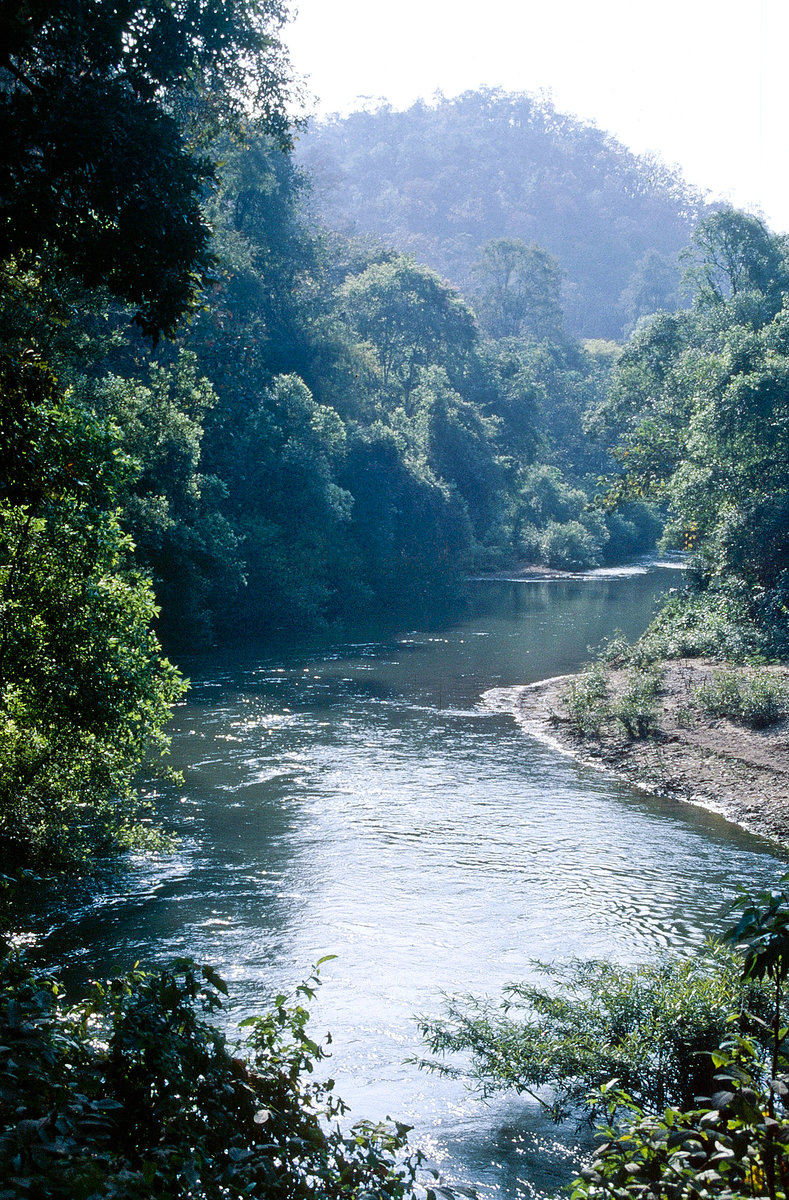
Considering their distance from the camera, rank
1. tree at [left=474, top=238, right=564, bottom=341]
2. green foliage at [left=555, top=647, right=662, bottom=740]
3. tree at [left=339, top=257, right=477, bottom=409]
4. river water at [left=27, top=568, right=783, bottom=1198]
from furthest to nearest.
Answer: tree at [left=474, top=238, right=564, bottom=341]
tree at [left=339, top=257, right=477, bottom=409]
green foliage at [left=555, top=647, right=662, bottom=740]
river water at [left=27, top=568, right=783, bottom=1198]

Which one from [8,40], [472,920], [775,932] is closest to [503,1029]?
[472,920]

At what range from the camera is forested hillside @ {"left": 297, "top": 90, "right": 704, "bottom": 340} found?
16375cm

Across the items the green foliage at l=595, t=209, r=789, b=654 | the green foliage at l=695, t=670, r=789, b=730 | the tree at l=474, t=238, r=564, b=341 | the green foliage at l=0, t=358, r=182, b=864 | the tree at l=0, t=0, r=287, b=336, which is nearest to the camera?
the tree at l=0, t=0, r=287, b=336

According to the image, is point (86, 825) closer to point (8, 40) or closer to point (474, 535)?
point (8, 40)

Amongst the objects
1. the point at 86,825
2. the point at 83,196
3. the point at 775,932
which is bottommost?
the point at 86,825

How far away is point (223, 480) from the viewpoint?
40156mm

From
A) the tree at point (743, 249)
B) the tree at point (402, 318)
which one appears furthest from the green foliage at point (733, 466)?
the tree at point (402, 318)

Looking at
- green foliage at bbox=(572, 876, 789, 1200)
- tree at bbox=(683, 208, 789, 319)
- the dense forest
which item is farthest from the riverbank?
tree at bbox=(683, 208, 789, 319)

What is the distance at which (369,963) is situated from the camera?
431 inches

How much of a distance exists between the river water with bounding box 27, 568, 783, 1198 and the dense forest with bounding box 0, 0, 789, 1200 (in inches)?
35.6

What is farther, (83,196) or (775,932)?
(83,196)

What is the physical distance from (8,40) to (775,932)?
28.5 feet

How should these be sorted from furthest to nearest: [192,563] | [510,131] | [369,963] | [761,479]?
A: [510,131] < [192,563] < [761,479] < [369,963]

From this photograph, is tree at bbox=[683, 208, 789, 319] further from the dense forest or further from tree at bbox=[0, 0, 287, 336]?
tree at bbox=[0, 0, 287, 336]
